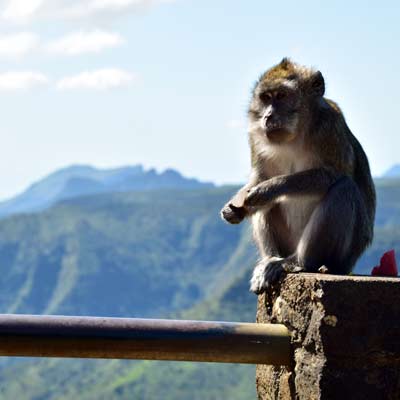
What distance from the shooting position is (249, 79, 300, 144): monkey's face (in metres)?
6.11

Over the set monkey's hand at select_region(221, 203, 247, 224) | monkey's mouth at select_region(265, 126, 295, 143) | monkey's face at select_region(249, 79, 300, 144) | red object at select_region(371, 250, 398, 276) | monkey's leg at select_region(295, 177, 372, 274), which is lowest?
red object at select_region(371, 250, 398, 276)

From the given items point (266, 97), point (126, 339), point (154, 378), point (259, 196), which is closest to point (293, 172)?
point (259, 196)

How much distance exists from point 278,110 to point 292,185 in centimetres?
58

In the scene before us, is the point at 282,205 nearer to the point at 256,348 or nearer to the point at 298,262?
the point at 298,262

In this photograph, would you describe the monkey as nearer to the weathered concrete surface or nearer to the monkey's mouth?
the monkey's mouth

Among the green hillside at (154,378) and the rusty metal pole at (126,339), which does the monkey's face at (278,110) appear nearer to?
the rusty metal pole at (126,339)

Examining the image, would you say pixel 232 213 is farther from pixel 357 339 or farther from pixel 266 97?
pixel 357 339

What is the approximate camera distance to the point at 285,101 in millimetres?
6211

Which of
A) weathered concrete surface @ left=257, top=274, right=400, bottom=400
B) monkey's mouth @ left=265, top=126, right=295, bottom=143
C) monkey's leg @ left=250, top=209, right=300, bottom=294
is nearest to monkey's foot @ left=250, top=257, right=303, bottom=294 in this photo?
monkey's leg @ left=250, top=209, right=300, bottom=294

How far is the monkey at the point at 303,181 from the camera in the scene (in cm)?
555

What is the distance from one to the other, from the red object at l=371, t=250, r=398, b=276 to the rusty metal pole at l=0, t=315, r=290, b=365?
929 millimetres

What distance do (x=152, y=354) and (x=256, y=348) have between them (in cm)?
41

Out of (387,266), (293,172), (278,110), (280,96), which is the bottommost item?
(387,266)

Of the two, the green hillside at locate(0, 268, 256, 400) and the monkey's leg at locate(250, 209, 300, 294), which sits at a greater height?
the green hillside at locate(0, 268, 256, 400)
